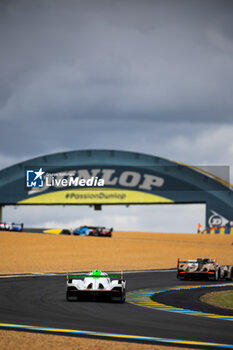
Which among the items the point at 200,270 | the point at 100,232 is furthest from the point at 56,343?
the point at 100,232

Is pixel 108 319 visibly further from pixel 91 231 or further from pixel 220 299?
pixel 91 231

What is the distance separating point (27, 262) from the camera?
5503cm

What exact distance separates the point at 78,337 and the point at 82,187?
75960 mm

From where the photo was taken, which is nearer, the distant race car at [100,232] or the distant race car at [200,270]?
the distant race car at [200,270]

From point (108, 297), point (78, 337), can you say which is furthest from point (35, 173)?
point (78, 337)

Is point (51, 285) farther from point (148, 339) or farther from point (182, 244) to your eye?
point (182, 244)

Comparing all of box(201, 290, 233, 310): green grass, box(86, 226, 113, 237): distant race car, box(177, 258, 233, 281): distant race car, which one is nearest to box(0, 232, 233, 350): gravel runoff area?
box(86, 226, 113, 237): distant race car

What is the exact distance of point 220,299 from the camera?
2594 centimetres

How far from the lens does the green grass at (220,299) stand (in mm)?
24031

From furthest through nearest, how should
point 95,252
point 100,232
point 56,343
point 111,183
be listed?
1. point 111,183
2. point 100,232
3. point 95,252
4. point 56,343

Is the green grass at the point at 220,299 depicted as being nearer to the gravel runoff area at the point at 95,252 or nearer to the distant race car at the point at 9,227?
the gravel runoff area at the point at 95,252

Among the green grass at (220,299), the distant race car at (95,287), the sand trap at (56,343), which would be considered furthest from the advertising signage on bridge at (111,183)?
the sand trap at (56,343)

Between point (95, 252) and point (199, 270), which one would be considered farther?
point (95, 252)

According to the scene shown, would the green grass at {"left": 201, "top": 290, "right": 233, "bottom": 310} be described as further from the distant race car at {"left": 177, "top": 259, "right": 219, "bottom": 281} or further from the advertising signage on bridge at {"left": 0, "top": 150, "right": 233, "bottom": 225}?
the advertising signage on bridge at {"left": 0, "top": 150, "right": 233, "bottom": 225}
